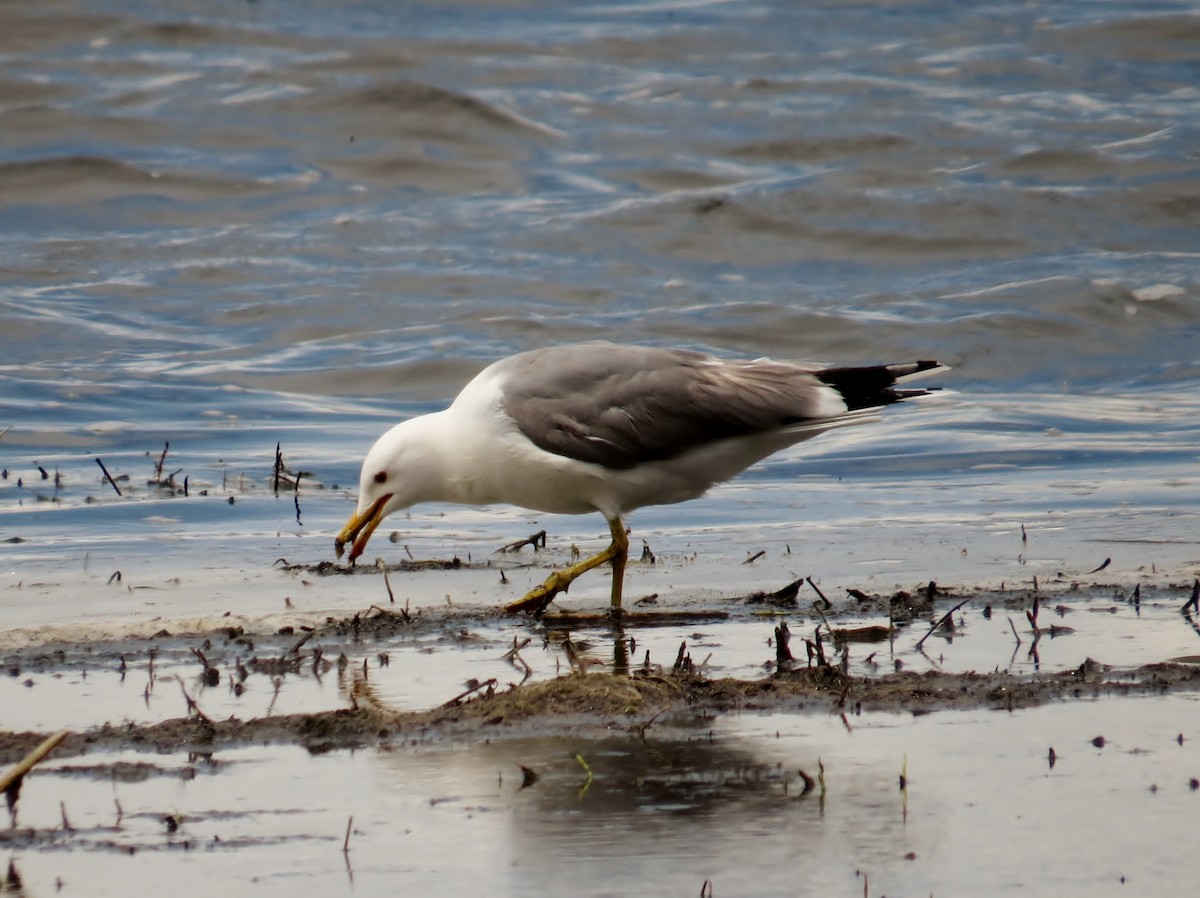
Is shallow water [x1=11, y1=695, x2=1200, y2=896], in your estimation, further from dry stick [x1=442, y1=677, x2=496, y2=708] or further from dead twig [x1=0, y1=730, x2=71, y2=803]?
dry stick [x1=442, y1=677, x2=496, y2=708]

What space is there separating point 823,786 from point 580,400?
9.85ft

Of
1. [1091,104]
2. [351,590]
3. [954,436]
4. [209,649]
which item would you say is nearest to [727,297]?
[954,436]

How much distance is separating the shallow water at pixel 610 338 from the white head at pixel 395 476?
0.79 ft

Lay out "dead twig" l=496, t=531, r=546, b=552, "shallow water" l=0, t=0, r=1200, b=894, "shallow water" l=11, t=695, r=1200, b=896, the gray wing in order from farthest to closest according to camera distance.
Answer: "dead twig" l=496, t=531, r=546, b=552 < the gray wing < "shallow water" l=0, t=0, r=1200, b=894 < "shallow water" l=11, t=695, r=1200, b=896

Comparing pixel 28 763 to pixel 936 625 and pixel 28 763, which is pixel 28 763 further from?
pixel 936 625

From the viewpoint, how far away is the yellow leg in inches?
244

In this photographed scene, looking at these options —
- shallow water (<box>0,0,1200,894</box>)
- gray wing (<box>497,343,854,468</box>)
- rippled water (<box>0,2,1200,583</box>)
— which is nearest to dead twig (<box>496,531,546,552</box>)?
shallow water (<box>0,0,1200,894</box>)

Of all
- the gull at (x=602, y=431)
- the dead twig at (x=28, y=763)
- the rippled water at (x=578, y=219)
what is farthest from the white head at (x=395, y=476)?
the dead twig at (x=28, y=763)

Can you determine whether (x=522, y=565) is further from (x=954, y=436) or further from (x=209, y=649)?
(x=954, y=436)

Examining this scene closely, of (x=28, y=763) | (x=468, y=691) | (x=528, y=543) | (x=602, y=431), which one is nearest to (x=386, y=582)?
(x=602, y=431)

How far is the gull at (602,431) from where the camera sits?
663 cm

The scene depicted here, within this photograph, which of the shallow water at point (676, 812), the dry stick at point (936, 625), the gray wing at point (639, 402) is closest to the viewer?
the shallow water at point (676, 812)

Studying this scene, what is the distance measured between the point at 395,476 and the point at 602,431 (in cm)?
80

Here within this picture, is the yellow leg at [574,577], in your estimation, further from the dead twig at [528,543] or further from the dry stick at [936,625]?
the dry stick at [936,625]
